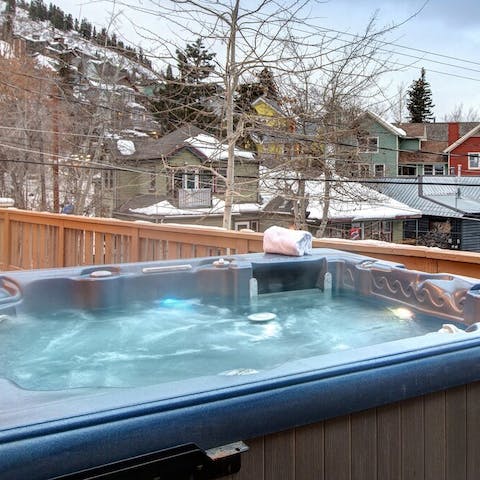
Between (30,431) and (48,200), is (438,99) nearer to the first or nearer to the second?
(48,200)

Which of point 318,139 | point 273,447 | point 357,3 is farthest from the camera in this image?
point 318,139

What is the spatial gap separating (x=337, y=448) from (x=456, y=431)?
340mm

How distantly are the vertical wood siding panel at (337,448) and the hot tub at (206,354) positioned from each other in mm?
37

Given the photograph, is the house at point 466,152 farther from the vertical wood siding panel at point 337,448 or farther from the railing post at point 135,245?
the vertical wood siding panel at point 337,448

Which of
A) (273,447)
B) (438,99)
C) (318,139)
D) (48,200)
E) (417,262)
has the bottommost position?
(273,447)

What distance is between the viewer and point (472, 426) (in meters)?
1.28

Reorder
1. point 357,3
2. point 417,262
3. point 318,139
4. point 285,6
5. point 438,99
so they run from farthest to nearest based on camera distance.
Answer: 1. point 438,99
2. point 318,139
3. point 357,3
4. point 285,6
5. point 417,262

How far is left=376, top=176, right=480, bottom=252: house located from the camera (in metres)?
15.8

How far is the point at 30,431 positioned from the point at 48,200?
1229cm

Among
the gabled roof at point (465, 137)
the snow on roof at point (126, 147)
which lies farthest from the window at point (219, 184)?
the gabled roof at point (465, 137)

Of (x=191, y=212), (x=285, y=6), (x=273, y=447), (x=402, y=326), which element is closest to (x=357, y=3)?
(x=285, y=6)

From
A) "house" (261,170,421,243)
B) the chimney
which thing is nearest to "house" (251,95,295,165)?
"house" (261,170,421,243)

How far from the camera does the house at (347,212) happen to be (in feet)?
38.9

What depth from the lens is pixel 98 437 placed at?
0.88m
